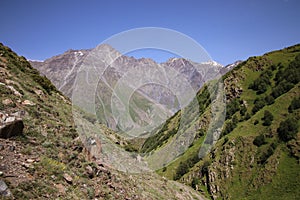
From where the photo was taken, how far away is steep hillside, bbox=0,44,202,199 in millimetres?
9578

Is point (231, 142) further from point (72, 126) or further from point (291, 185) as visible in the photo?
point (72, 126)

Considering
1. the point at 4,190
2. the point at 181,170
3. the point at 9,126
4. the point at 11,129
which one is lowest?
the point at 181,170

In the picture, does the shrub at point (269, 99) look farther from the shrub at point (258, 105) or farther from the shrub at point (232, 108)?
the shrub at point (232, 108)

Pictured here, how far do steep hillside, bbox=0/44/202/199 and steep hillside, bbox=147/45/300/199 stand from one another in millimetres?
40672

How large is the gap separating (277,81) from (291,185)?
47481 millimetres

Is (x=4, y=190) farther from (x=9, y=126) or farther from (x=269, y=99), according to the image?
(x=269, y=99)

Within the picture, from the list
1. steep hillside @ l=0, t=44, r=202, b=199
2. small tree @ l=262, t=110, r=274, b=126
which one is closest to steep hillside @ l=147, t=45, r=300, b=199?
small tree @ l=262, t=110, r=274, b=126

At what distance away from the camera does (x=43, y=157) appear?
1159cm

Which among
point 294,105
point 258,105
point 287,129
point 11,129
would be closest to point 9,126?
point 11,129

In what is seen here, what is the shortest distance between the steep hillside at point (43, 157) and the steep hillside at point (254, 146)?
133 feet

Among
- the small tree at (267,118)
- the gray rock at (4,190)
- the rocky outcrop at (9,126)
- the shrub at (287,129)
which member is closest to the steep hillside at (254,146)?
the shrub at (287,129)

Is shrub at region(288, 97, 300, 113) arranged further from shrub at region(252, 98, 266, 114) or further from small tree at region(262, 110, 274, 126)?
shrub at region(252, 98, 266, 114)

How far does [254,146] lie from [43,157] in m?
57.8

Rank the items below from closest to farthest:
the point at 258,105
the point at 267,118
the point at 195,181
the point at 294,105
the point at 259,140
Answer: the point at 259,140
the point at 294,105
the point at 267,118
the point at 195,181
the point at 258,105
